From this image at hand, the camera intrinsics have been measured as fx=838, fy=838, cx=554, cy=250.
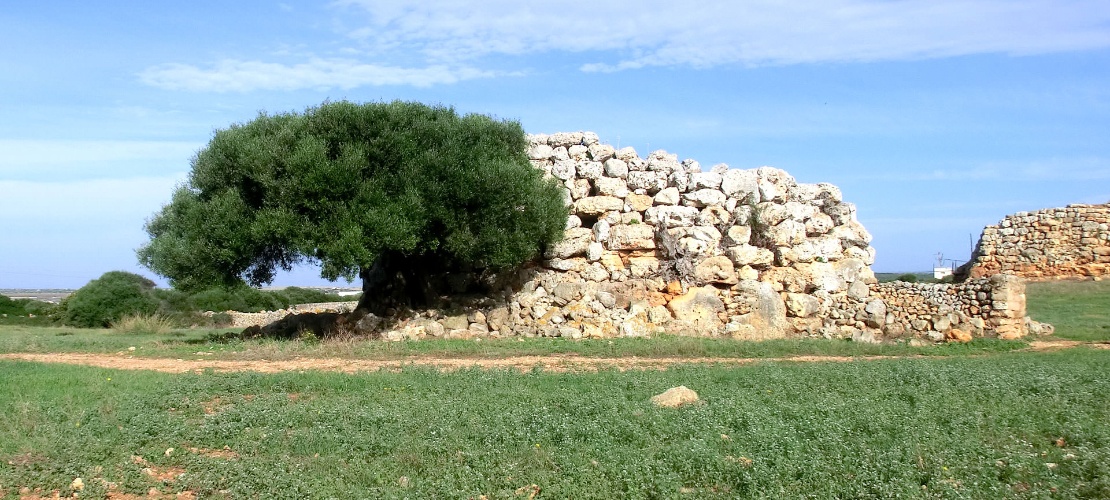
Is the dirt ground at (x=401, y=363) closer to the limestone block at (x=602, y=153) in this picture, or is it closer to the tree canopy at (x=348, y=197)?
the tree canopy at (x=348, y=197)

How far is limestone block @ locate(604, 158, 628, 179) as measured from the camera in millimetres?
18562

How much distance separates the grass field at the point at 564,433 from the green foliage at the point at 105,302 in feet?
59.7

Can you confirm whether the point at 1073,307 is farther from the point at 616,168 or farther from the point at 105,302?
the point at 105,302

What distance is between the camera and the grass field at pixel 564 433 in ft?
20.6

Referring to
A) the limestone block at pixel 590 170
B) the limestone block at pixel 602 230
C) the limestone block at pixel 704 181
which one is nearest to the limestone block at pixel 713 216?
the limestone block at pixel 704 181

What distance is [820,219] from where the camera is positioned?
63.1 feet

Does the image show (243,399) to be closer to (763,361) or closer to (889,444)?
(889,444)

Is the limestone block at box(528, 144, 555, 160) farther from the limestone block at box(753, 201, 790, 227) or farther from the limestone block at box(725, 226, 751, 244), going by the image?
the limestone block at box(753, 201, 790, 227)

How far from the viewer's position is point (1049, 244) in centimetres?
2489

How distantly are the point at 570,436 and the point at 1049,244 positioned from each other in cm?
2283

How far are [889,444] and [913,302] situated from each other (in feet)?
38.4

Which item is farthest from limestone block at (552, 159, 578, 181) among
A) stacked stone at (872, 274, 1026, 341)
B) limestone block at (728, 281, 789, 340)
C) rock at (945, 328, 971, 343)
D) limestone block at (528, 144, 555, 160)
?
rock at (945, 328, 971, 343)

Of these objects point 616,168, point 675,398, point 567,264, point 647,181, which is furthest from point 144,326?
point 675,398

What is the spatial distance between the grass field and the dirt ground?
3.17ft
